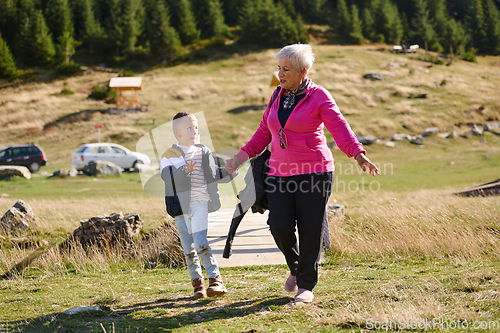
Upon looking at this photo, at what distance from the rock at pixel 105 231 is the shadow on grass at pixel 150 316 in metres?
2.85

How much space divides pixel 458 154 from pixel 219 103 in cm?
2499

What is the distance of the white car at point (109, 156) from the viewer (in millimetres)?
24016

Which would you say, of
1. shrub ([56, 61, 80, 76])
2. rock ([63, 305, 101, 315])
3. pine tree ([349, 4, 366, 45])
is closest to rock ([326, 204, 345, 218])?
rock ([63, 305, 101, 315])

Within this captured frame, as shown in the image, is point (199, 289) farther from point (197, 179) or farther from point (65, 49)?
point (65, 49)

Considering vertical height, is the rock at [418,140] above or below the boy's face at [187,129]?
below

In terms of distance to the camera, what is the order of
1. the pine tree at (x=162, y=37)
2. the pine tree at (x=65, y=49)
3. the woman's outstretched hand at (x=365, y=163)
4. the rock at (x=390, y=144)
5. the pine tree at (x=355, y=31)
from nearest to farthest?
the woman's outstretched hand at (x=365, y=163), the rock at (x=390, y=144), the pine tree at (x=65, y=49), the pine tree at (x=162, y=37), the pine tree at (x=355, y=31)

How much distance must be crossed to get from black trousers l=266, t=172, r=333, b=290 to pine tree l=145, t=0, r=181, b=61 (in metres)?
69.2

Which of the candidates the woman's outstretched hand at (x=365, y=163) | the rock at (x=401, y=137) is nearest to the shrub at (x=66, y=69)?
the rock at (x=401, y=137)

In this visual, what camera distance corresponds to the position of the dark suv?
24625 mm

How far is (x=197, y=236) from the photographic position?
3.83 m

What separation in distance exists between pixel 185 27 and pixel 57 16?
71.3 ft

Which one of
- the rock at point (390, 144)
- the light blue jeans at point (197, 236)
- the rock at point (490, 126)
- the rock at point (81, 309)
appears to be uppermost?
the light blue jeans at point (197, 236)

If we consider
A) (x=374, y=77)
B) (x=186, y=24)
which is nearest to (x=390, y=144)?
(x=374, y=77)

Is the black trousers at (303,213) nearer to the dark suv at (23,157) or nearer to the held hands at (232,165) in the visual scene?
the held hands at (232,165)
